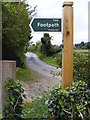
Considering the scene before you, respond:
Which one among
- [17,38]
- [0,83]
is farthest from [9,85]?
[17,38]

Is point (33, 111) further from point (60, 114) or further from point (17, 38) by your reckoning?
point (17, 38)

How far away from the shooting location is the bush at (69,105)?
2.81 m

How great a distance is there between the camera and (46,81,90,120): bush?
281 cm

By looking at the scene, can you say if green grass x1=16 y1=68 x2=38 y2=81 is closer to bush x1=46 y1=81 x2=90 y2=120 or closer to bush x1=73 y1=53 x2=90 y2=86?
bush x1=73 y1=53 x2=90 y2=86

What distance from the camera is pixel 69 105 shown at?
112 inches

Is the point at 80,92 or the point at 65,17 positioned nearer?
the point at 80,92

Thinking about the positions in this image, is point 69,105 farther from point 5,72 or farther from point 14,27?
point 14,27

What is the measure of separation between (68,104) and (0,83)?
1.15 metres

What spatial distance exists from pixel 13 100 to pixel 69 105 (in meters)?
0.90

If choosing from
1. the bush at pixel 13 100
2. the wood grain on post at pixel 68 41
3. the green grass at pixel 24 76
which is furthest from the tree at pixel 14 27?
the wood grain on post at pixel 68 41

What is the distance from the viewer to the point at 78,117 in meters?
2.86

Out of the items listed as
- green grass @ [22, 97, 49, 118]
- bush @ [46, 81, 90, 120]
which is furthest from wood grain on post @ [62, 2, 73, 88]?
green grass @ [22, 97, 49, 118]

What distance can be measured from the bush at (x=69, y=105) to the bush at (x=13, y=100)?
2.14ft

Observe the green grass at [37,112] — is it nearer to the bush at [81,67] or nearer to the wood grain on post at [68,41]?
the wood grain on post at [68,41]
